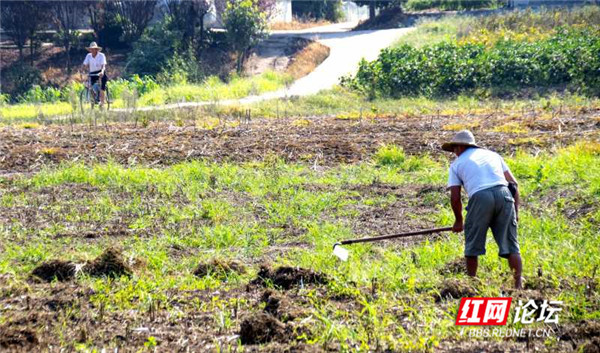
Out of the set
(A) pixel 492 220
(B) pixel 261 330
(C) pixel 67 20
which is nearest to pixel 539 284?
(A) pixel 492 220

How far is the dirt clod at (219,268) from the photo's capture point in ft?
27.4

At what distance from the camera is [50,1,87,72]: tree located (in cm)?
3102

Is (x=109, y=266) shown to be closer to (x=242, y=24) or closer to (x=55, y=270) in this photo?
(x=55, y=270)

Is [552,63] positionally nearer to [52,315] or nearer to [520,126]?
[520,126]

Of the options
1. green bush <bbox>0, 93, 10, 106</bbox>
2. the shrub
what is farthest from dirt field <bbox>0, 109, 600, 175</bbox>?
green bush <bbox>0, 93, 10, 106</bbox>

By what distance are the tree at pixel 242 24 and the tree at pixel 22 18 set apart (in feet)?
21.6

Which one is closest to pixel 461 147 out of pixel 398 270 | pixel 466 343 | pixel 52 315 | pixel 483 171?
pixel 483 171

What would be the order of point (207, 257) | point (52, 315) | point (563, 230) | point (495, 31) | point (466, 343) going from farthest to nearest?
point (495, 31), point (563, 230), point (207, 257), point (52, 315), point (466, 343)

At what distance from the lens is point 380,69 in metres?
24.3

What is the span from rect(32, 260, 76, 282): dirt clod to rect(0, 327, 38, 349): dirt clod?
164 centimetres

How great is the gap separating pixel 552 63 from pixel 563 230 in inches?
568

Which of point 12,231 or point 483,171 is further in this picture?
point 12,231

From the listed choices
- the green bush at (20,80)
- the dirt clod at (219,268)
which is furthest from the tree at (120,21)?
the dirt clod at (219,268)

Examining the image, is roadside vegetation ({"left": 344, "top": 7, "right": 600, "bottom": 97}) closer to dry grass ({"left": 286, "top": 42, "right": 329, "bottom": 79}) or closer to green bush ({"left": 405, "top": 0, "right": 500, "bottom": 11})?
dry grass ({"left": 286, "top": 42, "right": 329, "bottom": 79})
